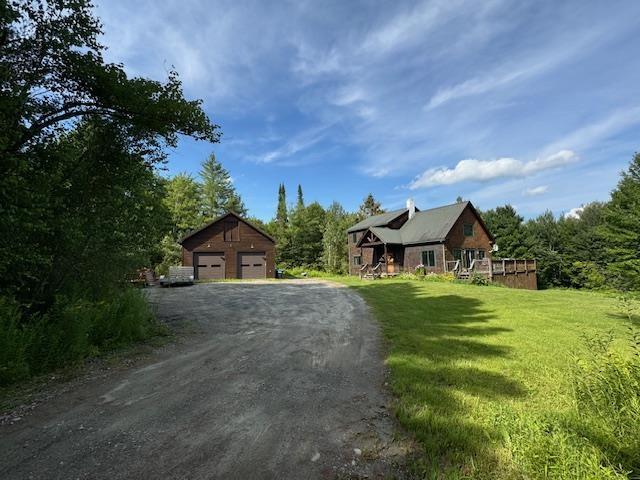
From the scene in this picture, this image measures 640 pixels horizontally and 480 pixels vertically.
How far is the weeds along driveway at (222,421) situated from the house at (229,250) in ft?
78.0

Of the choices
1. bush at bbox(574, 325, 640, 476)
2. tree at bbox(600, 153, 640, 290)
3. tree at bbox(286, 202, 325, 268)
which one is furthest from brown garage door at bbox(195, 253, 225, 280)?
tree at bbox(600, 153, 640, 290)

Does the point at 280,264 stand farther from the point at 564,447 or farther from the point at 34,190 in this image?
the point at 564,447

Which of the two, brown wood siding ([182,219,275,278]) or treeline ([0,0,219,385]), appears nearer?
treeline ([0,0,219,385])

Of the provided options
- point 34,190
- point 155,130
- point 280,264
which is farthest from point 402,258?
point 34,190

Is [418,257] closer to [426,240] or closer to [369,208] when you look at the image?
[426,240]

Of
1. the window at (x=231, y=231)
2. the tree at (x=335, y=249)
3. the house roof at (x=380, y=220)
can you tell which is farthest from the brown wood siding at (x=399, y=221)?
the window at (x=231, y=231)

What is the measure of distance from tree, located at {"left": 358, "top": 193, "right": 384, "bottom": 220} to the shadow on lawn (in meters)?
44.7

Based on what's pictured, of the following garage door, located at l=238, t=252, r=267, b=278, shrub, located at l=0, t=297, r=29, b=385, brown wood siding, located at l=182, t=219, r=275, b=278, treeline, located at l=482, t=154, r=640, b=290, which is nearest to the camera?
shrub, located at l=0, t=297, r=29, b=385

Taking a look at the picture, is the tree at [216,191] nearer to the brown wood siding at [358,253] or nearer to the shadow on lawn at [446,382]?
the brown wood siding at [358,253]

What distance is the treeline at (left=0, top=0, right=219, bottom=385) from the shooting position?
5.34 m

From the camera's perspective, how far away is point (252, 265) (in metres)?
30.6

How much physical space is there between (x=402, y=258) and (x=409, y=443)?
28.8 m

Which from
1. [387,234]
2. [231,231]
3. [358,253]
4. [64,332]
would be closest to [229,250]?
[231,231]

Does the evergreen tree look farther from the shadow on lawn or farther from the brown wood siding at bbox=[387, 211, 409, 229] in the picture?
the shadow on lawn
